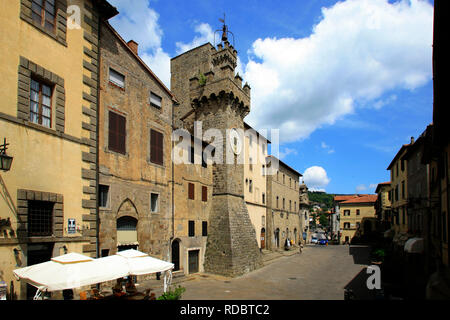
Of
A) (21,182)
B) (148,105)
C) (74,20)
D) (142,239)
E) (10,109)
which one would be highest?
(74,20)

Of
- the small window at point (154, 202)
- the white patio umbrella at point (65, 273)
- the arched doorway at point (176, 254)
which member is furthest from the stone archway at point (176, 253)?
the white patio umbrella at point (65, 273)

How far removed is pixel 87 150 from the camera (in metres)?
12.6

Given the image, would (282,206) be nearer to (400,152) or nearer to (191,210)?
(400,152)

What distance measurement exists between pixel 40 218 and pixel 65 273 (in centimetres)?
352

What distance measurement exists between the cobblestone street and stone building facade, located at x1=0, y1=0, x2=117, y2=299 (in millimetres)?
7443

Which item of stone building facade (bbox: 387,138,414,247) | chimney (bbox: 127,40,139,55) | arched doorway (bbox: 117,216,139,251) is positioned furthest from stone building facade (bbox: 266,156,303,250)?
chimney (bbox: 127,40,139,55)

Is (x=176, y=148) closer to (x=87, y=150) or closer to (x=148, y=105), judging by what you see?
(x=148, y=105)

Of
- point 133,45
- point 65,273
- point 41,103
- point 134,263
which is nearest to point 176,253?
point 134,263

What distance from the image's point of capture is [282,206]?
1652 inches

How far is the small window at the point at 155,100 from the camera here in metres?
18.7

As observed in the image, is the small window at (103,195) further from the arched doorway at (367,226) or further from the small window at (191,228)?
the arched doorway at (367,226)

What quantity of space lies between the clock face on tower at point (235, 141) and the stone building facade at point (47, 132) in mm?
14210
